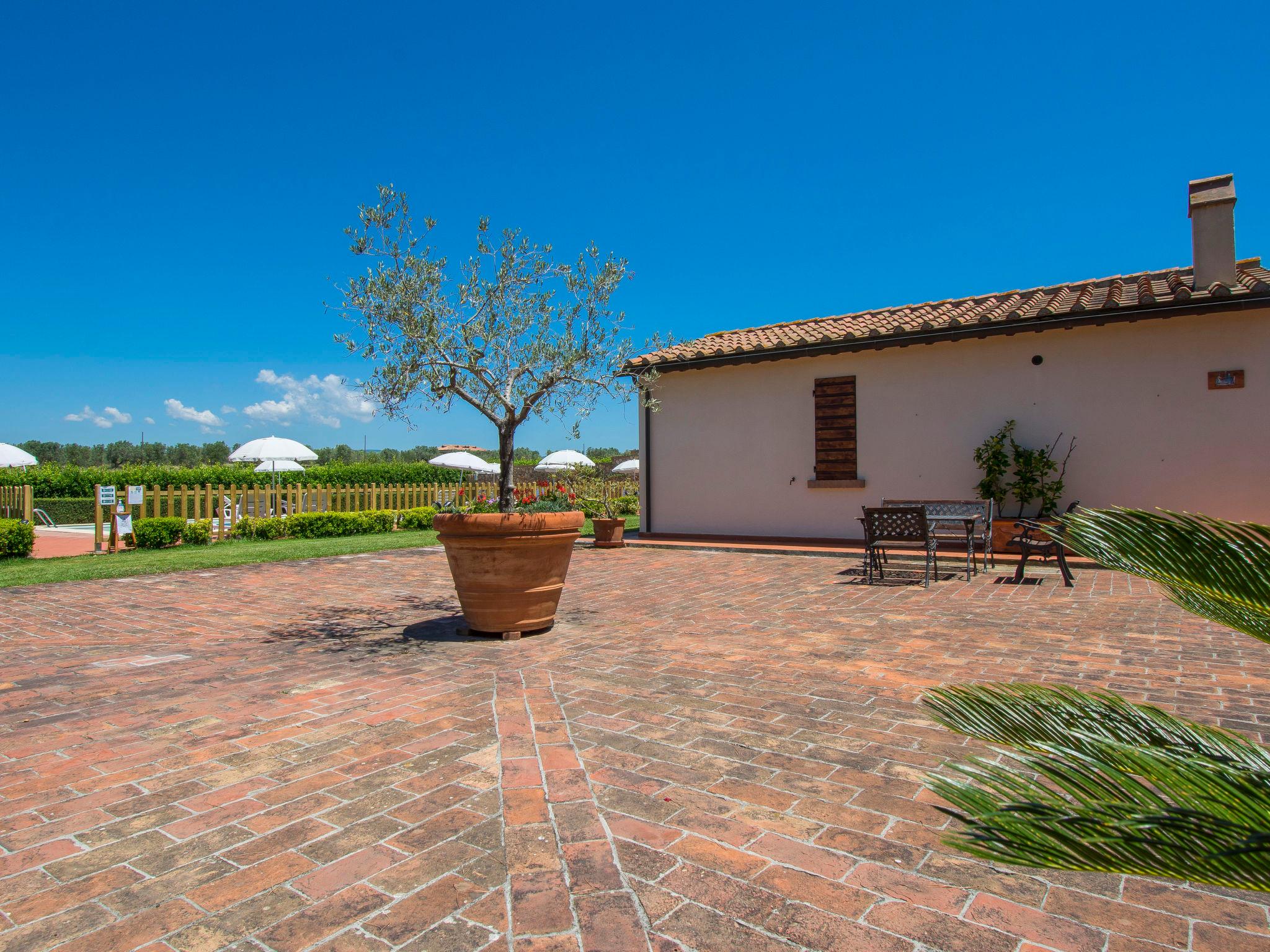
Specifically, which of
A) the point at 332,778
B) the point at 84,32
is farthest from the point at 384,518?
the point at 332,778

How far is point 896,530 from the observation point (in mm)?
7941

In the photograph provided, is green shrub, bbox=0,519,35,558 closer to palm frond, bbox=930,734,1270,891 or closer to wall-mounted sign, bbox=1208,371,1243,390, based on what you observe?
palm frond, bbox=930,734,1270,891

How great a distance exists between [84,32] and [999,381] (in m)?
13.4

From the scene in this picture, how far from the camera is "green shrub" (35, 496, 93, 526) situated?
21438mm

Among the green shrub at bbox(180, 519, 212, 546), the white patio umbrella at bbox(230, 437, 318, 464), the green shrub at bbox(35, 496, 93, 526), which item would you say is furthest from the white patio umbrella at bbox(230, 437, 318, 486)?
the green shrub at bbox(35, 496, 93, 526)

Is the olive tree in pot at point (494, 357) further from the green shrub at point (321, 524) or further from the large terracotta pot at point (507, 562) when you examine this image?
the green shrub at point (321, 524)

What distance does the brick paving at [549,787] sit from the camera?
1.89 meters

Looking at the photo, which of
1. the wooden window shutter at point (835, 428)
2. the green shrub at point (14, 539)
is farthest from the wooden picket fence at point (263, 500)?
the wooden window shutter at point (835, 428)

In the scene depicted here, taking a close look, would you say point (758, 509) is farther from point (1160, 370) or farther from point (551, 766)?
point (551, 766)

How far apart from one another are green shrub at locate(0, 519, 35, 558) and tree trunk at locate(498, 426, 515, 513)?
1036 cm

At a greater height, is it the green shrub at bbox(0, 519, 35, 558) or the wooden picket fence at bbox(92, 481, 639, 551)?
the wooden picket fence at bbox(92, 481, 639, 551)

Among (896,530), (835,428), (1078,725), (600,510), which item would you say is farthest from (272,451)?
(1078,725)

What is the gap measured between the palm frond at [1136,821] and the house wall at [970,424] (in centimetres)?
876

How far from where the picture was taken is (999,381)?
10.8 metres
